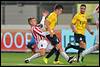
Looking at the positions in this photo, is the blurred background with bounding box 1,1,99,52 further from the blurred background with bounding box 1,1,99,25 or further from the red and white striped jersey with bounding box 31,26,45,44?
the red and white striped jersey with bounding box 31,26,45,44

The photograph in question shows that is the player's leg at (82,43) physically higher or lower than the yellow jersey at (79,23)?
lower

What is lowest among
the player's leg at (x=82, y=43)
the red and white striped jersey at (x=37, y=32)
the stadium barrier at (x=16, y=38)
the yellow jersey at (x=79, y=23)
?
the stadium barrier at (x=16, y=38)

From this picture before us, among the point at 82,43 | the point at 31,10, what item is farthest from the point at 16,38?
the point at 31,10

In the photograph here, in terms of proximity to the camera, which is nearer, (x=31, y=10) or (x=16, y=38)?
(x=16, y=38)

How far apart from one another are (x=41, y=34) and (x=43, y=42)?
427 millimetres

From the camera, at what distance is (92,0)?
2247cm

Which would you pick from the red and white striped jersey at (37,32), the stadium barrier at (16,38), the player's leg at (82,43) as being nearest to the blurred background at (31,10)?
the stadium barrier at (16,38)

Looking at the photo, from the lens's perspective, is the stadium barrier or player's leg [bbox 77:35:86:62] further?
the stadium barrier

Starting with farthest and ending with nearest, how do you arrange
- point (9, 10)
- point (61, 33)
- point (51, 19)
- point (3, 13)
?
point (9, 10) < point (3, 13) < point (61, 33) < point (51, 19)

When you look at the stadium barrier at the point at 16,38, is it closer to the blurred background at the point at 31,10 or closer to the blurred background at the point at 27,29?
the blurred background at the point at 27,29

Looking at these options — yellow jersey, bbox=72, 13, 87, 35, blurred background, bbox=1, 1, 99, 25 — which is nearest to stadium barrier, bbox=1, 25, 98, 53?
blurred background, bbox=1, 1, 99, 25

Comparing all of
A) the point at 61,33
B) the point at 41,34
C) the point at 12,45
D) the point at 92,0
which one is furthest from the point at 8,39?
the point at 41,34

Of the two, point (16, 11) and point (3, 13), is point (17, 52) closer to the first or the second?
point (3, 13)

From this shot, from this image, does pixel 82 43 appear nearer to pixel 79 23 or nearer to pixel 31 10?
pixel 79 23
